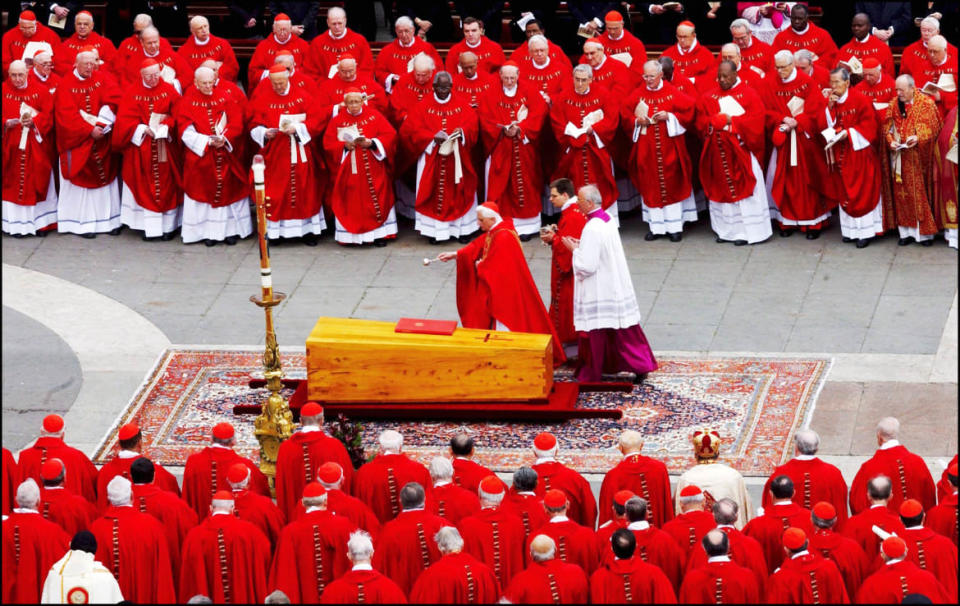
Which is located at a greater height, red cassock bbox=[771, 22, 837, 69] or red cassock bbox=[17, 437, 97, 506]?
red cassock bbox=[771, 22, 837, 69]

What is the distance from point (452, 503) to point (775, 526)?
2080mm

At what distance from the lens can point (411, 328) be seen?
1705cm

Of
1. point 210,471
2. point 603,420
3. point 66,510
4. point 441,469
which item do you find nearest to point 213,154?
point 603,420

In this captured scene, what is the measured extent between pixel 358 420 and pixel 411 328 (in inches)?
Result: 35.5

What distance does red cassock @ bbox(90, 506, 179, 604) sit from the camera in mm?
13039

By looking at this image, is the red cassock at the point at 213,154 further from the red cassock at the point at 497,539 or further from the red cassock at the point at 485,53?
the red cassock at the point at 497,539

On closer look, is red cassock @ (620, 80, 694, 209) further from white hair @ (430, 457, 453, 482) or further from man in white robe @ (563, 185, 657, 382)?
white hair @ (430, 457, 453, 482)

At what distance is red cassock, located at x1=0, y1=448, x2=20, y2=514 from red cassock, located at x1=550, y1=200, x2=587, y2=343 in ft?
17.1

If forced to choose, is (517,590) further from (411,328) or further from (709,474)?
(411,328)

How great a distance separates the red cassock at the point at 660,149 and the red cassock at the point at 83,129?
545cm

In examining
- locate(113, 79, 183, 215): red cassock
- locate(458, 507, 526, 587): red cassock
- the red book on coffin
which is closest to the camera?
locate(458, 507, 526, 587): red cassock

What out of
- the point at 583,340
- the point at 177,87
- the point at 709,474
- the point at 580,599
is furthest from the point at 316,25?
the point at 580,599

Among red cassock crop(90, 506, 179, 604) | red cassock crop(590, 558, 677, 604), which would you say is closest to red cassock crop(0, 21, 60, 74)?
red cassock crop(90, 506, 179, 604)

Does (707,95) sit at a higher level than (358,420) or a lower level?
higher
